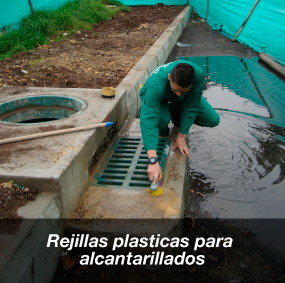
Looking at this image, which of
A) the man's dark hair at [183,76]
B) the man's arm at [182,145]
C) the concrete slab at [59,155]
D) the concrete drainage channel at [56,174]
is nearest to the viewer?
the concrete drainage channel at [56,174]

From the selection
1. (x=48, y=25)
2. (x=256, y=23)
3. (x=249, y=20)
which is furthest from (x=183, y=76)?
(x=249, y=20)

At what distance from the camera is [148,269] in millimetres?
2025

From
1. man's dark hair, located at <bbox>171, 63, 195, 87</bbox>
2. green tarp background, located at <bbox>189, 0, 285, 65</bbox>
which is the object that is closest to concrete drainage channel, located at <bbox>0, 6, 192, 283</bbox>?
man's dark hair, located at <bbox>171, 63, 195, 87</bbox>

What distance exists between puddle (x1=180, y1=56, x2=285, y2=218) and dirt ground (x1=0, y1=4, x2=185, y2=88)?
5.76 ft

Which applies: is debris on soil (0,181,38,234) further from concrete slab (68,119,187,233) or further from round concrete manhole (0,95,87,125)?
round concrete manhole (0,95,87,125)

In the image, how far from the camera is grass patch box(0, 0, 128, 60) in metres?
6.38

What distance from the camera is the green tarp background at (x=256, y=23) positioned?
6.30m

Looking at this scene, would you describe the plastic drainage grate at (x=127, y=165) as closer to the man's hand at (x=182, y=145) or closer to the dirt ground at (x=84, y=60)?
the man's hand at (x=182, y=145)

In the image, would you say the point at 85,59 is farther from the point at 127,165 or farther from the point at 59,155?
the point at 59,155

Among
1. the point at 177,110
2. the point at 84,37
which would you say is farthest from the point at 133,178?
the point at 84,37

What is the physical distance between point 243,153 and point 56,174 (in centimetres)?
231

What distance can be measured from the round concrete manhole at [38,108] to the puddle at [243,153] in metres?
1.57

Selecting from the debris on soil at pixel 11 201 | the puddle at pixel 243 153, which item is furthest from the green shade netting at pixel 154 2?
the debris on soil at pixel 11 201

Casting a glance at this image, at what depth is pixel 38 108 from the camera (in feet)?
11.6
